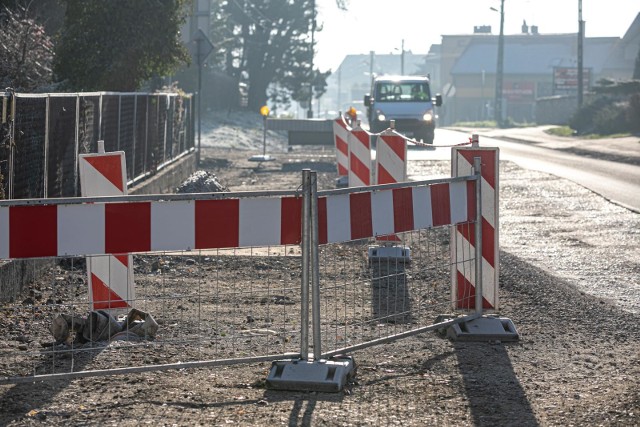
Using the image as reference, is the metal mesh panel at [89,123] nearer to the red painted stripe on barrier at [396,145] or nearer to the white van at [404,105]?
the red painted stripe on barrier at [396,145]

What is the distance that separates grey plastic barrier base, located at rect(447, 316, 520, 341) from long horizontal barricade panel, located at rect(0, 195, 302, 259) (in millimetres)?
1674

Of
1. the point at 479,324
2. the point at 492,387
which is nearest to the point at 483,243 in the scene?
the point at 479,324

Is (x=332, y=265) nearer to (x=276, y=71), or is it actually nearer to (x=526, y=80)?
(x=276, y=71)

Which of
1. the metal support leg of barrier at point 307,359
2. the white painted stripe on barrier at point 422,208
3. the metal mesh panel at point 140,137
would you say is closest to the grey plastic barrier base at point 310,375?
the metal support leg of barrier at point 307,359

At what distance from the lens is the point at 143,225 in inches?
249

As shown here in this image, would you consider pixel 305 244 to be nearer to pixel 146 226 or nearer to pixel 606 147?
pixel 146 226

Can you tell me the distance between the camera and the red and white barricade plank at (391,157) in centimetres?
1167

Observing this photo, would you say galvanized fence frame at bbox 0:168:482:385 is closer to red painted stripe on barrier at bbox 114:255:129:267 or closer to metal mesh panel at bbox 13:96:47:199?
red painted stripe on barrier at bbox 114:255:129:267

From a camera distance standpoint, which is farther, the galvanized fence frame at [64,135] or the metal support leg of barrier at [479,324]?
the galvanized fence frame at [64,135]

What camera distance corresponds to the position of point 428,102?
40562 mm

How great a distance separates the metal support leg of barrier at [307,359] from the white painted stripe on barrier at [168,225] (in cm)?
66

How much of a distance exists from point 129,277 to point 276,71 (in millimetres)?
60480

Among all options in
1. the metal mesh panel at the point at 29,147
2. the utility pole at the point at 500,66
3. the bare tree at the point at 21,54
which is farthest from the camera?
the utility pole at the point at 500,66

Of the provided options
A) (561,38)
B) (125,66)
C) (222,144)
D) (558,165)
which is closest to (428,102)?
(222,144)
